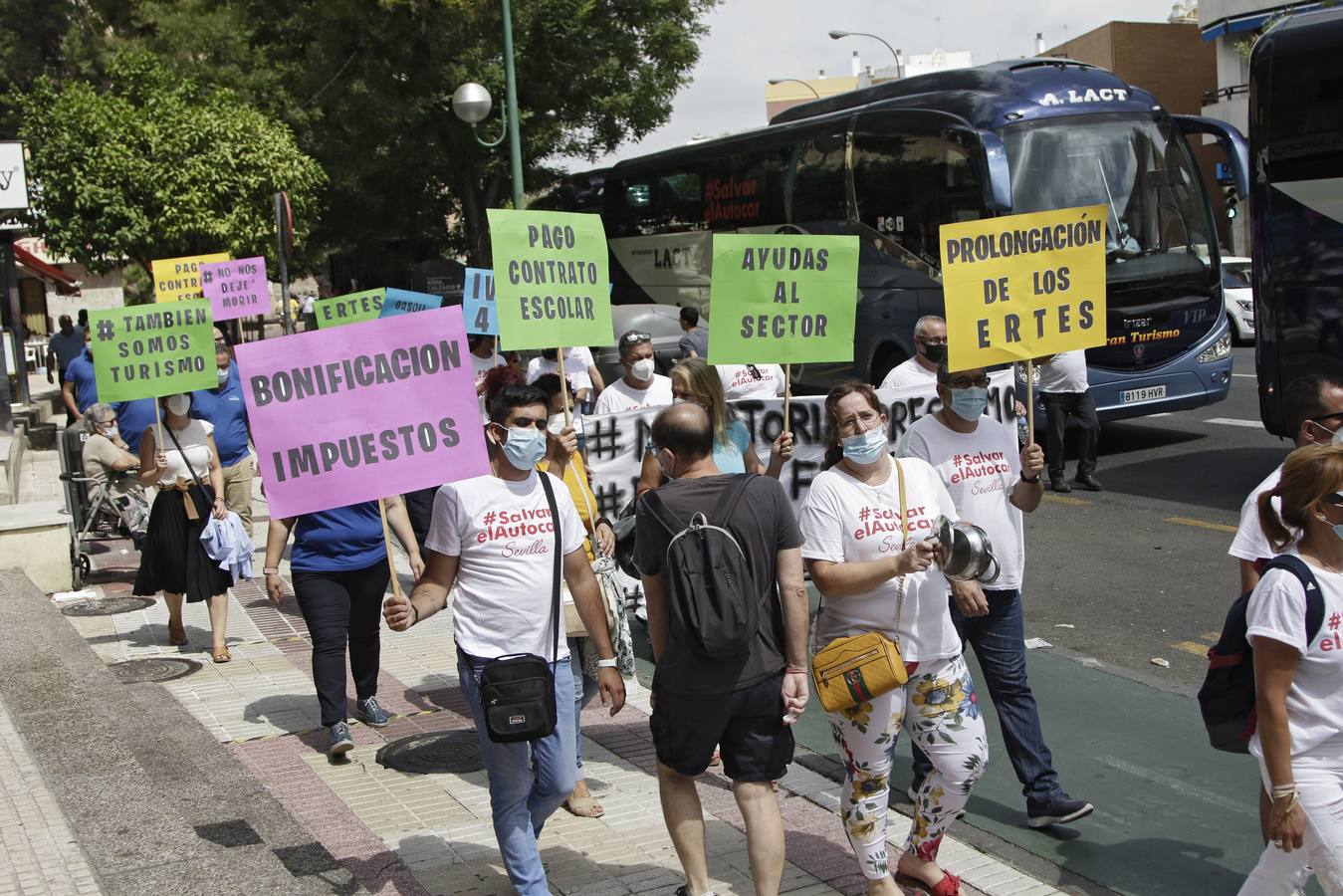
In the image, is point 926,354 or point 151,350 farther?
point 151,350

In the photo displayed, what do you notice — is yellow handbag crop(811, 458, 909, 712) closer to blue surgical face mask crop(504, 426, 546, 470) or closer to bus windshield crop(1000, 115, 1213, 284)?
blue surgical face mask crop(504, 426, 546, 470)

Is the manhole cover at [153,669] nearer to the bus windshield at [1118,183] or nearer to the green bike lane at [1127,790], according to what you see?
the green bike lane at [1127,790]

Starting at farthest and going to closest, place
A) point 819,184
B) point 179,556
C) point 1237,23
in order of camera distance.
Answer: point 1237,23 < point 819,184 < point 179,556

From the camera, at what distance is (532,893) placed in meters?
4.34

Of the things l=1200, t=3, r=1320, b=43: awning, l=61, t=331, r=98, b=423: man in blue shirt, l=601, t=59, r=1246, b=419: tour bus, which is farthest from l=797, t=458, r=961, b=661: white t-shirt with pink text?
l=1200, t=3, r=1320, b=43: awning

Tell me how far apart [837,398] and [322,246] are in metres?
32.9

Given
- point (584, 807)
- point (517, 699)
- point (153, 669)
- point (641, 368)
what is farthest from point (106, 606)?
point (517, 699)

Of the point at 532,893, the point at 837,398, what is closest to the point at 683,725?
the point at 532,893

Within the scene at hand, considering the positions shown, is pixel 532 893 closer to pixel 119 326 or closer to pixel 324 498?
pixel 324 498

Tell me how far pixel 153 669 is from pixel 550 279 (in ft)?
11.1

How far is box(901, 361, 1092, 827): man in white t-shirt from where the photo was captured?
200 inches

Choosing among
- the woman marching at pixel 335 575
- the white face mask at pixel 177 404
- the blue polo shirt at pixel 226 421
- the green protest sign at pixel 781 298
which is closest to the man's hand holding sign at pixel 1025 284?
the green protest sign at pixel 781 298

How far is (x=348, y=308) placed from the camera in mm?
9953

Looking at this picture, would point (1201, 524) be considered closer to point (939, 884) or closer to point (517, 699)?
point (939, 884)
